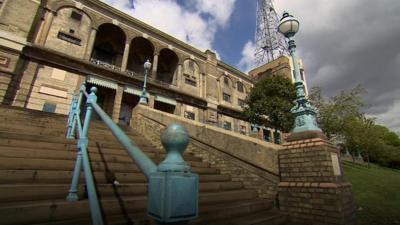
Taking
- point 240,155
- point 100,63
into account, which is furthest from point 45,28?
point 240,155

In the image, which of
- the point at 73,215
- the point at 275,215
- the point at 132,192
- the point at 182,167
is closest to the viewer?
the point at 182,167

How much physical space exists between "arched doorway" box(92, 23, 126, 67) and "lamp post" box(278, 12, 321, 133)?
1668 centimetres

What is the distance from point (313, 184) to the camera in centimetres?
370

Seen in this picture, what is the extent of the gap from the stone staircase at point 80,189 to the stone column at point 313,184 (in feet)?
1.34

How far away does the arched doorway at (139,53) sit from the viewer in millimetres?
20016

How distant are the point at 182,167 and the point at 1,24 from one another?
17483mm

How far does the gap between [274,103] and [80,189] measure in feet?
54.5

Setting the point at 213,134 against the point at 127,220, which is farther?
the point at 213,134

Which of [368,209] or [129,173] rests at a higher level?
[129,173]

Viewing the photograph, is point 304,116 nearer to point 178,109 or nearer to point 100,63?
point 178,109

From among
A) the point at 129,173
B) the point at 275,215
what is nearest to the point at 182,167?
the point at 129,173

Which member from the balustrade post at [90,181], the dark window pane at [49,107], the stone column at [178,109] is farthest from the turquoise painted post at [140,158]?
the stone column at [178,109]

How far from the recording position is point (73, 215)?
7.39 ft

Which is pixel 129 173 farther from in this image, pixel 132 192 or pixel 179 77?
pixel 179 77
